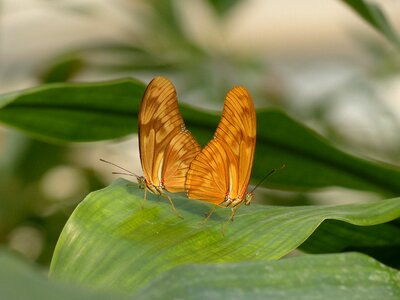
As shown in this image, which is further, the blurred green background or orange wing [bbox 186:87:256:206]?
the blurred green background

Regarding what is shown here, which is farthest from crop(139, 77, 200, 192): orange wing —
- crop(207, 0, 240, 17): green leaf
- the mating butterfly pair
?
crop(207, 0, 240, 17): green leaf

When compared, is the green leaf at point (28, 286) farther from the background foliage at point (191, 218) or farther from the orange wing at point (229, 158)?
the orange wing at point (229, 158)

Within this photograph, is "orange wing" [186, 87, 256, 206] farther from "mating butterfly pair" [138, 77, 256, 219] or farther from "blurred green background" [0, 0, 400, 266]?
"blurred green background" [0, 0, 400, 266]

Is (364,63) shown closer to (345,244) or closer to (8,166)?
(8,166)

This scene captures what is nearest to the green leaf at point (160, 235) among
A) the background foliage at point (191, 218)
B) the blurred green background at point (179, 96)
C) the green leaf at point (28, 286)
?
the background foliage at point (191, 218)

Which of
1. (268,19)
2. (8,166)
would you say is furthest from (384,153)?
(268,19)

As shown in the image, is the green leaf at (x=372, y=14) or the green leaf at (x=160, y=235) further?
the green leaf at (x=372, y=14)

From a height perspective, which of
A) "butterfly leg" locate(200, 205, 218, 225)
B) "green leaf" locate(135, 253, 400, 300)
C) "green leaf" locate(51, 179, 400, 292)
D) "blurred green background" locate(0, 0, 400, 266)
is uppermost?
"green leaf" locate(135, 253, 400, 300)

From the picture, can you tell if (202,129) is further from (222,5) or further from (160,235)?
(222,5)
